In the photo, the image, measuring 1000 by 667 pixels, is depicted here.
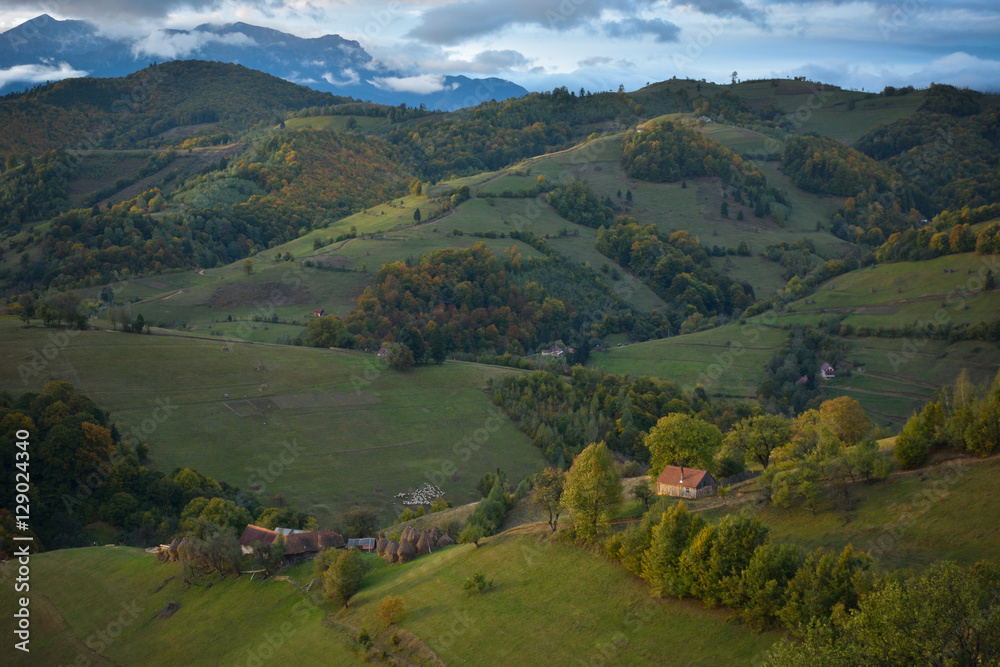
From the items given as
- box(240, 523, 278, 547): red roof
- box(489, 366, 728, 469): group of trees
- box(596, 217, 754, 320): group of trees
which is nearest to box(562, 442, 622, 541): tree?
box(240, 523, 278, 547): red roof

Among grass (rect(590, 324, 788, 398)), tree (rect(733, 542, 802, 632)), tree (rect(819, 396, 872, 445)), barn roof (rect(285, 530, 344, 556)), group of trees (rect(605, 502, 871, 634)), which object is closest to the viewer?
group of trees (rect(605, 502, 871, 634))

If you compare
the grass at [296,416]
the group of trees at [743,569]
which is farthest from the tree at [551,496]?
the grass at [296,416]

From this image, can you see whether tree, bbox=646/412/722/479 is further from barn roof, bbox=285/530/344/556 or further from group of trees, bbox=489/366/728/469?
group of trees, bbox=489/366/728/469

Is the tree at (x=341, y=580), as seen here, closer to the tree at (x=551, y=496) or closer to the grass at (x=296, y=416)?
the tree at (x=551, y=496)

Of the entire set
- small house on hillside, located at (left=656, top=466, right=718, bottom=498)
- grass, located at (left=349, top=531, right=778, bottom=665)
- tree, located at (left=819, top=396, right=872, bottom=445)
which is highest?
tree, located at (left=819, top=396, right=872, bottom=445)

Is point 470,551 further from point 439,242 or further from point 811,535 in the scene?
point 439,242

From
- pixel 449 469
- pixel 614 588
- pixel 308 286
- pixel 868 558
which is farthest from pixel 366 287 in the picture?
pixel 868 558

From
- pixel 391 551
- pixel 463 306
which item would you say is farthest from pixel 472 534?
pixel 463 306

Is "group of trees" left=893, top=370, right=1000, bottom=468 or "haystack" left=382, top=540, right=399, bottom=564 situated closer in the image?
"group of trees" left=893, top=370, right=1000, bottom=468
